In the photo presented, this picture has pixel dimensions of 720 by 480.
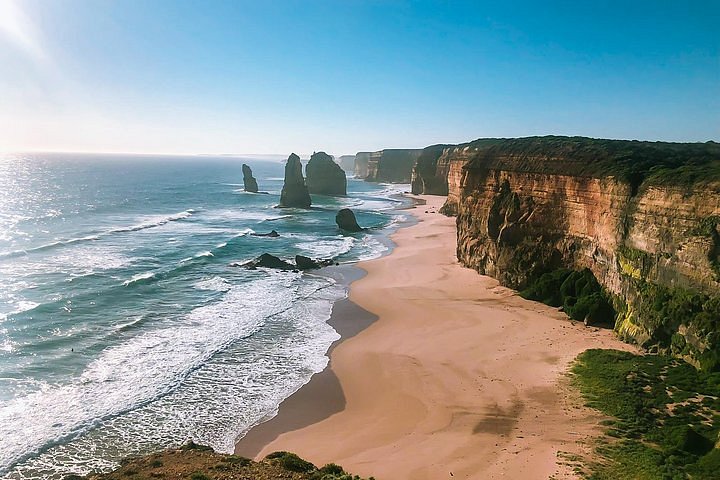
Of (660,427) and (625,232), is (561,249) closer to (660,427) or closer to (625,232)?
(625,232)

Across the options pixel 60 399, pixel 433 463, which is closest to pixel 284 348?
pixel 60 399

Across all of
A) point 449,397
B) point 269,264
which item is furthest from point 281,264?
point 449,397

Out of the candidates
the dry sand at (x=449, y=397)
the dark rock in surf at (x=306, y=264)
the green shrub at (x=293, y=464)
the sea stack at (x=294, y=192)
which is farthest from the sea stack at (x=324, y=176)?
the green shrub at (x=293, y=464)

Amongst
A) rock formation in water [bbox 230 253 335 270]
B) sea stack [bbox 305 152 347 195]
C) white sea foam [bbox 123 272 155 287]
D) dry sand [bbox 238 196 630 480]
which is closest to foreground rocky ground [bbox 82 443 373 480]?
dry sand [bbox 238 196 630 480]

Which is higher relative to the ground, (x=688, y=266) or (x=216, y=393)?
(x=688, y=266)

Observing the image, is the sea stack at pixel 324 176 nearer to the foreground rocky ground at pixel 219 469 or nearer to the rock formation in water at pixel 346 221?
the rock formation in water at pixel 346 221

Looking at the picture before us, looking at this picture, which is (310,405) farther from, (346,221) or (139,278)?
(346,221)
